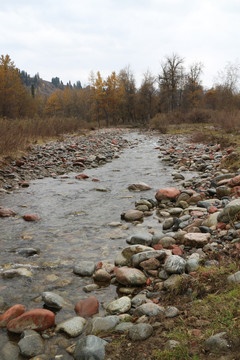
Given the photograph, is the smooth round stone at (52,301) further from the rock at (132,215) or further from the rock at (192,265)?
the rock at (132,215)

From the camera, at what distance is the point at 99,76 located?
1663 inches

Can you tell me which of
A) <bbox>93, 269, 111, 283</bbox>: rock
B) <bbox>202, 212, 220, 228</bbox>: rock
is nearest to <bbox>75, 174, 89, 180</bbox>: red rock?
<bbox>202, 212, 220, 228</bbox>: rock

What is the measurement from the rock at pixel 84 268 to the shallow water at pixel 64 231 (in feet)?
Answer: 0.25

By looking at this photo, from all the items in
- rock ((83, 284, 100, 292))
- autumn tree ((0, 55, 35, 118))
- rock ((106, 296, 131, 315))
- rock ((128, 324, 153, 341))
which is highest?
autumn tree ((0, 55, 35, 118))

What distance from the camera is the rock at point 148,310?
2.25 m

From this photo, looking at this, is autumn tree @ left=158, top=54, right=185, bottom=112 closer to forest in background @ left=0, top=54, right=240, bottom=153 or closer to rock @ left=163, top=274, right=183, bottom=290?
forest in background @ left=0, top=54, right=240, bottom=153

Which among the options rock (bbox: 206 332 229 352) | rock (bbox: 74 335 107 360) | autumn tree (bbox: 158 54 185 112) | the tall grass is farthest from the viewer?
autumn tree (bbox: 158 54 185 112)

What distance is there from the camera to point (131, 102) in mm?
51000

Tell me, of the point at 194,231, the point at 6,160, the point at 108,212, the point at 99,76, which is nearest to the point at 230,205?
the point at 194,231

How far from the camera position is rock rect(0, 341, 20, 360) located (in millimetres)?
1979

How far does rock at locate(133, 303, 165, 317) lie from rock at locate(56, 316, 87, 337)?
0.45 m

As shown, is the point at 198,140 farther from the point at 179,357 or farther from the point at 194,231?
the point at 179,357

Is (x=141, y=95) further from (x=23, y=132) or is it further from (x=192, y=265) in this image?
(x=192, y=265)

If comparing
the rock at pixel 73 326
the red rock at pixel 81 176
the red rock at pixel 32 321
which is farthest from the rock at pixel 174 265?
the red rock at pixel 81 176
